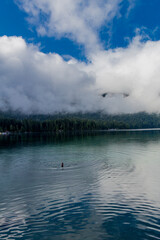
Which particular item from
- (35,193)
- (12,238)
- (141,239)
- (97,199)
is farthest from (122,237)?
(35,193)

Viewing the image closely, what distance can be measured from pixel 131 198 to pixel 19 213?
1714 centimetres

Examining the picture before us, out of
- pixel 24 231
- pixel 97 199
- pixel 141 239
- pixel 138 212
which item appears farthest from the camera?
pixel 97 199

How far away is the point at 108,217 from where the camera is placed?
2094 cm

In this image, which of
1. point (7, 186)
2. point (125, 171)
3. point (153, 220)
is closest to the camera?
point (153, 220)

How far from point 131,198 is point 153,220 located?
7.11 metres

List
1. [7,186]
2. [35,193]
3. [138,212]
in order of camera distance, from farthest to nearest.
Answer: [7,186], [35,193], [138,212]

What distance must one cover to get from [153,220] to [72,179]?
830 inches

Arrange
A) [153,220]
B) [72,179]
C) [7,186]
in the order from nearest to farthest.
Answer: [153,220], [7,186], [72,179]

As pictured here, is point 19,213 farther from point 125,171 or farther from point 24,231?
point 125,171

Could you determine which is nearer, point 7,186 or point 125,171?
point 7,186

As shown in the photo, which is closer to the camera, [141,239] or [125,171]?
[141,239]

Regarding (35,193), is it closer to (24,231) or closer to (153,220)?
(24,231)

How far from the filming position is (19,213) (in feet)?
74.1

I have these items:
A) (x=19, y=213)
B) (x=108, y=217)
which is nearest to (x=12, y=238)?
(x=19, y=213)
